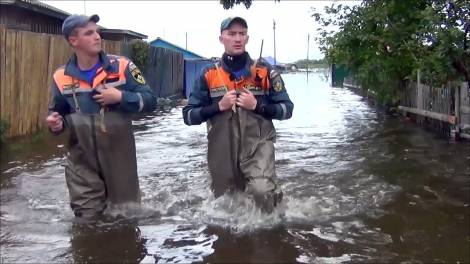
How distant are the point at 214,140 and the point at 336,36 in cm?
928

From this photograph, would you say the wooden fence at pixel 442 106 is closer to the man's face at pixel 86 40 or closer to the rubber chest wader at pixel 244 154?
the rubber chest wader at pixel 244 154

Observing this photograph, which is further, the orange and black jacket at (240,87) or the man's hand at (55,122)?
the orange and black jacket at (240,87)

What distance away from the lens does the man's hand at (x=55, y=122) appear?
186 inches

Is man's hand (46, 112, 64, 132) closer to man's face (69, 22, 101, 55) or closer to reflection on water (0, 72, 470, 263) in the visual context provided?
man's face (69, 22, 101, 55)

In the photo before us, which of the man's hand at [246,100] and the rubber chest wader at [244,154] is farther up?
the man's hand at [246,100]

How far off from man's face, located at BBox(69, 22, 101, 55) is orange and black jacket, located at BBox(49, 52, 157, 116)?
A: 0.34 feet

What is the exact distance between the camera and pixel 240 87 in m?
5.12

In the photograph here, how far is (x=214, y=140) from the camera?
524cm

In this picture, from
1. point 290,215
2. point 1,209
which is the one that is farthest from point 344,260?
point 1,209

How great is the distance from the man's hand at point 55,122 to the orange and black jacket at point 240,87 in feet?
3.41

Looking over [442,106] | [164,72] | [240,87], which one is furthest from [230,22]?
[164,72]

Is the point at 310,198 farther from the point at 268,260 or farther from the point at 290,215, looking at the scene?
the point at 268,260

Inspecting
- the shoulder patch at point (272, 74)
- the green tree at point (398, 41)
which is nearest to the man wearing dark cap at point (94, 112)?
the shoulder patch at point (272, 74)

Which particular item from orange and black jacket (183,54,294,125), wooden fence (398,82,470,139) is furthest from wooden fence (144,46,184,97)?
orange and black jacket (183,54,294,125)
